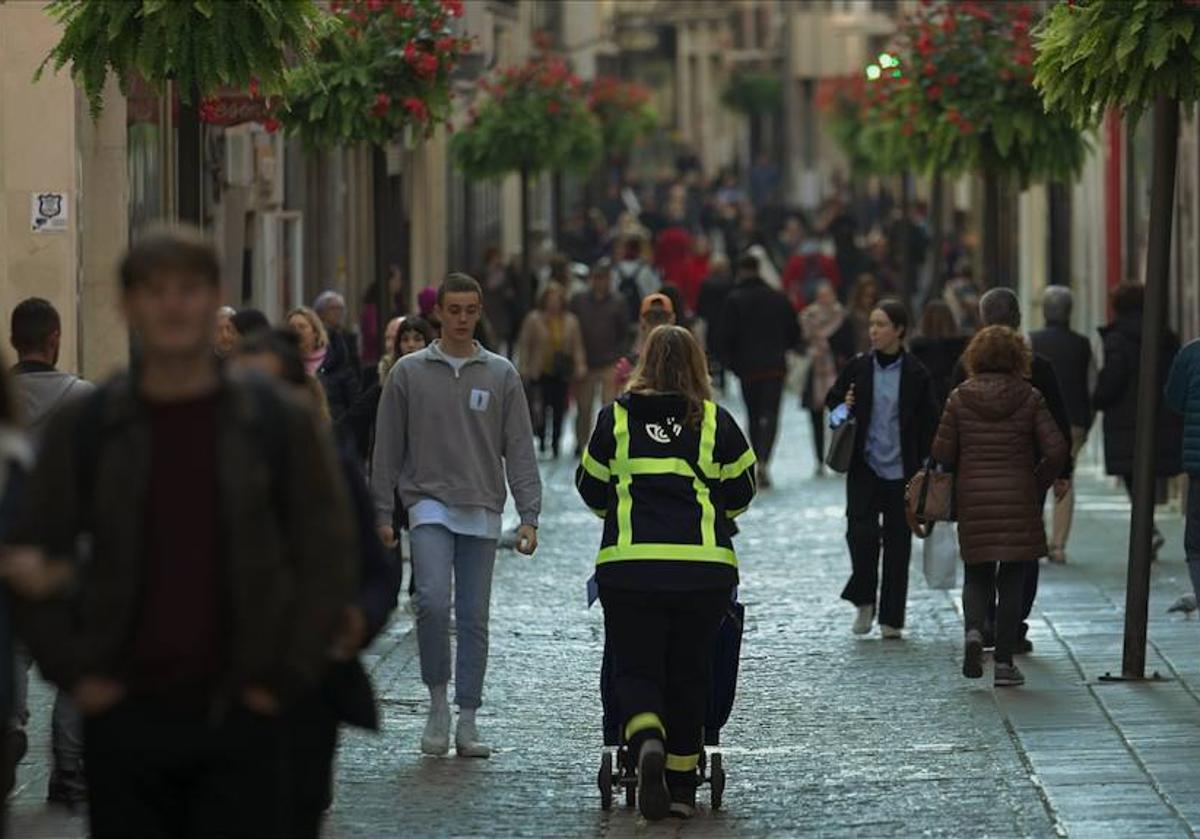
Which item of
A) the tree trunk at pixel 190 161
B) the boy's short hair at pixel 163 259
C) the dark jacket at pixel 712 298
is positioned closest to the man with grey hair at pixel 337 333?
the tree trunk at pixel 190 161

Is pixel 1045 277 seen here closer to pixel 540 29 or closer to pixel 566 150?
pixel 566 150

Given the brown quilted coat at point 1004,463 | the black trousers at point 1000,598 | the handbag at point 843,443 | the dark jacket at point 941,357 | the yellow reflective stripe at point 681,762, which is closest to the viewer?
the yellow reflective stripe at point 681,762

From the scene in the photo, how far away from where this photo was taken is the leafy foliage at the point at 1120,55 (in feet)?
44.0

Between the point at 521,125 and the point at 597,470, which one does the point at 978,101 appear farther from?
the point at 597,470

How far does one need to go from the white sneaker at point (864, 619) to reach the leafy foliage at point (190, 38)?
15.2ft

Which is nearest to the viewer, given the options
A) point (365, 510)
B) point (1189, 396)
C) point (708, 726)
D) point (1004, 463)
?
point (365, 510)

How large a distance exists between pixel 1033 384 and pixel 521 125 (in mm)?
22189

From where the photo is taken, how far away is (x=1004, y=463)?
14180 millimetres

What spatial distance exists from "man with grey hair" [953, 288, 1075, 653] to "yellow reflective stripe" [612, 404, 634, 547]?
364 centimetres

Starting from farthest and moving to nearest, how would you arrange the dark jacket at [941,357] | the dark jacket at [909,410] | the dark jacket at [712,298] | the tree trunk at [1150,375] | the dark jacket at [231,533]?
the dark jacket at [712,298], the dark jacket at [941,357], the dark jacket at [909,410], the tree trunk at [1150,375], the dark jacket at [231,533]

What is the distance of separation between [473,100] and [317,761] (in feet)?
102

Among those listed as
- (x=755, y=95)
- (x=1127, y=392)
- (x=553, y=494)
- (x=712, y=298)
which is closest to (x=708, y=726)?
(x=1127, y=392)

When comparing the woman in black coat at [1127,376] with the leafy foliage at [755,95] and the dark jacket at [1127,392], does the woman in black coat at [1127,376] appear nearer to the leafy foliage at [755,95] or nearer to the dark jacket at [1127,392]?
the dark jacket at [1127,392]

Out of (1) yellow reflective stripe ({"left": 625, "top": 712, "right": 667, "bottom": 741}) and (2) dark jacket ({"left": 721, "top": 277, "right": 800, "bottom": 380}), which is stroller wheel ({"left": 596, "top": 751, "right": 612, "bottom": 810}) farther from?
(2) dark jacket ({"left": 721, "top": 277, "right": 800, "bottom": 380})
